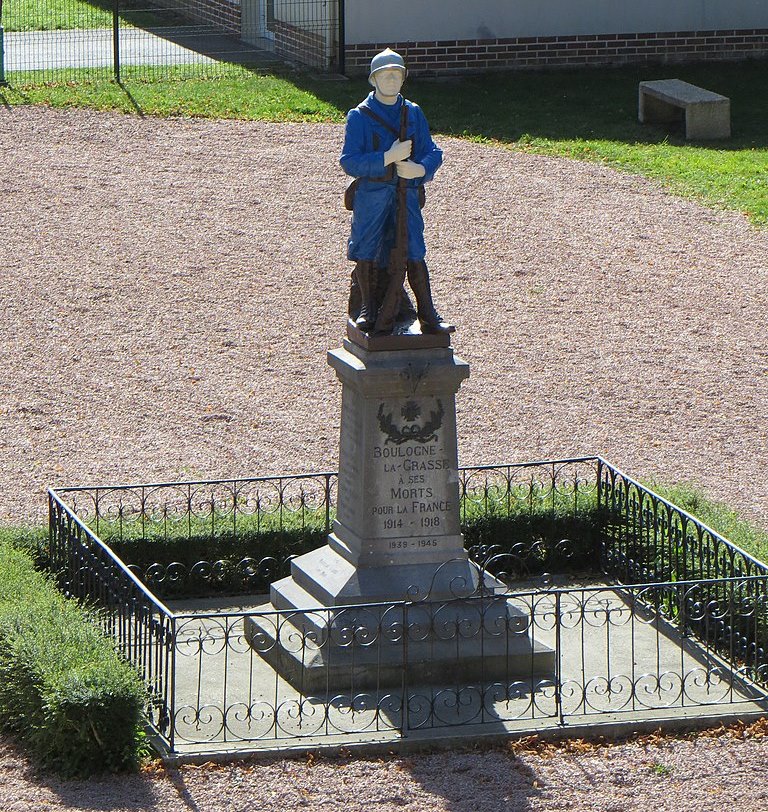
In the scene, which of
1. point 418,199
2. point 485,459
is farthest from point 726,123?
point 418,199

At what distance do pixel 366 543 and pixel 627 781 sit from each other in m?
2.08

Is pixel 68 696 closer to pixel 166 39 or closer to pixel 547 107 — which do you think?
pixel 547 107

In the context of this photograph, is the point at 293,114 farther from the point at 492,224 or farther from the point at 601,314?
the point at 601,314

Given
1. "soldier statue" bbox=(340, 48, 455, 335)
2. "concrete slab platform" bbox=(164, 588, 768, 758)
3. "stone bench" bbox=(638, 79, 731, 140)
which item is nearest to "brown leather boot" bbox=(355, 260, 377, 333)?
"soldier statue" bbox=(340, 48, 455, 335)

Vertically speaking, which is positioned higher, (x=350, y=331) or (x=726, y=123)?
(x=726, y=123)

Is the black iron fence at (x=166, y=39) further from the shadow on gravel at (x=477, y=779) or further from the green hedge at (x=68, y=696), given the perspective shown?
the shadow on gravel at (x=477, y=779)

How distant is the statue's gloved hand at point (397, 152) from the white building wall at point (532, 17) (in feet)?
50.4

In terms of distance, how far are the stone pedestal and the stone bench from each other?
12982 millimetres

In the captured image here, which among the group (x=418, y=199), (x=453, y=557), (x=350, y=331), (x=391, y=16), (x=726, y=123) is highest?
(x=391, y=16)

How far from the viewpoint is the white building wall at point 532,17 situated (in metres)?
23.5

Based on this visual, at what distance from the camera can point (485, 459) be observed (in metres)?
12.3

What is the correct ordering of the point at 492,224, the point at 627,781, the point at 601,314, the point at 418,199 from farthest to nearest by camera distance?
the point at 492,224 → the point at 601,314 → the point at 418,199 → the point at 627,781

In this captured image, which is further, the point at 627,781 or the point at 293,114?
the point at 293,114

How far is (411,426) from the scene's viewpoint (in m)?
8.99
